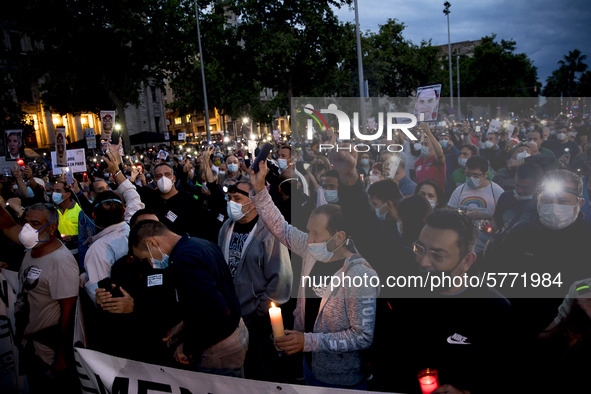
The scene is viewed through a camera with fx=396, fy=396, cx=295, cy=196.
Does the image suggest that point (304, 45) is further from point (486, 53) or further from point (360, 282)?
point (486, 53)

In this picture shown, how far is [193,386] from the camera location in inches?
88.9

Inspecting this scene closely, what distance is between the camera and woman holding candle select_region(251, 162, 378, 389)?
235 centimetres

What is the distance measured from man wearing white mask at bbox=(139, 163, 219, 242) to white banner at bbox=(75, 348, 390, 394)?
2.54 m

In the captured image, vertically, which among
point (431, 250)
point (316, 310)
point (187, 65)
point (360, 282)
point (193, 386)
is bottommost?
point (193, 386)

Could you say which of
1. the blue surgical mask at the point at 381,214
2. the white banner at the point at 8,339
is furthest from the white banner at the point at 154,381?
the blue surgical mask at the point at 381,214

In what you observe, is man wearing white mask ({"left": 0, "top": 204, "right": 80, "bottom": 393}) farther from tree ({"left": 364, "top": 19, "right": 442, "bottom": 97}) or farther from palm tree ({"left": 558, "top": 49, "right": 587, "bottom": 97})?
palm tree ({"left": 558, "top": 49, "right": 587, "bottom": 97})

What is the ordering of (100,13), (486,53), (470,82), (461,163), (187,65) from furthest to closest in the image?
(470,82)
(486,53)
(187,65)
(100,13)
(461,163)

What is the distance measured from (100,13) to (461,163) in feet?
87.1

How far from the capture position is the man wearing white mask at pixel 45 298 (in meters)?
3.28

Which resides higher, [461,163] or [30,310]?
[461,163]

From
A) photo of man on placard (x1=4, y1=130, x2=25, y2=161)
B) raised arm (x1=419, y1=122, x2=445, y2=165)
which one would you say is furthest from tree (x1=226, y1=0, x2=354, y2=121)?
raised arm (x1=419, y1=122, x2=445, y2=165)

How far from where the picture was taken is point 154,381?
2363 millimetres

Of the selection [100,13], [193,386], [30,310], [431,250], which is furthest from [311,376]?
[100,13]

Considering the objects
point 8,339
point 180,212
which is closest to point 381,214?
point 180,212
